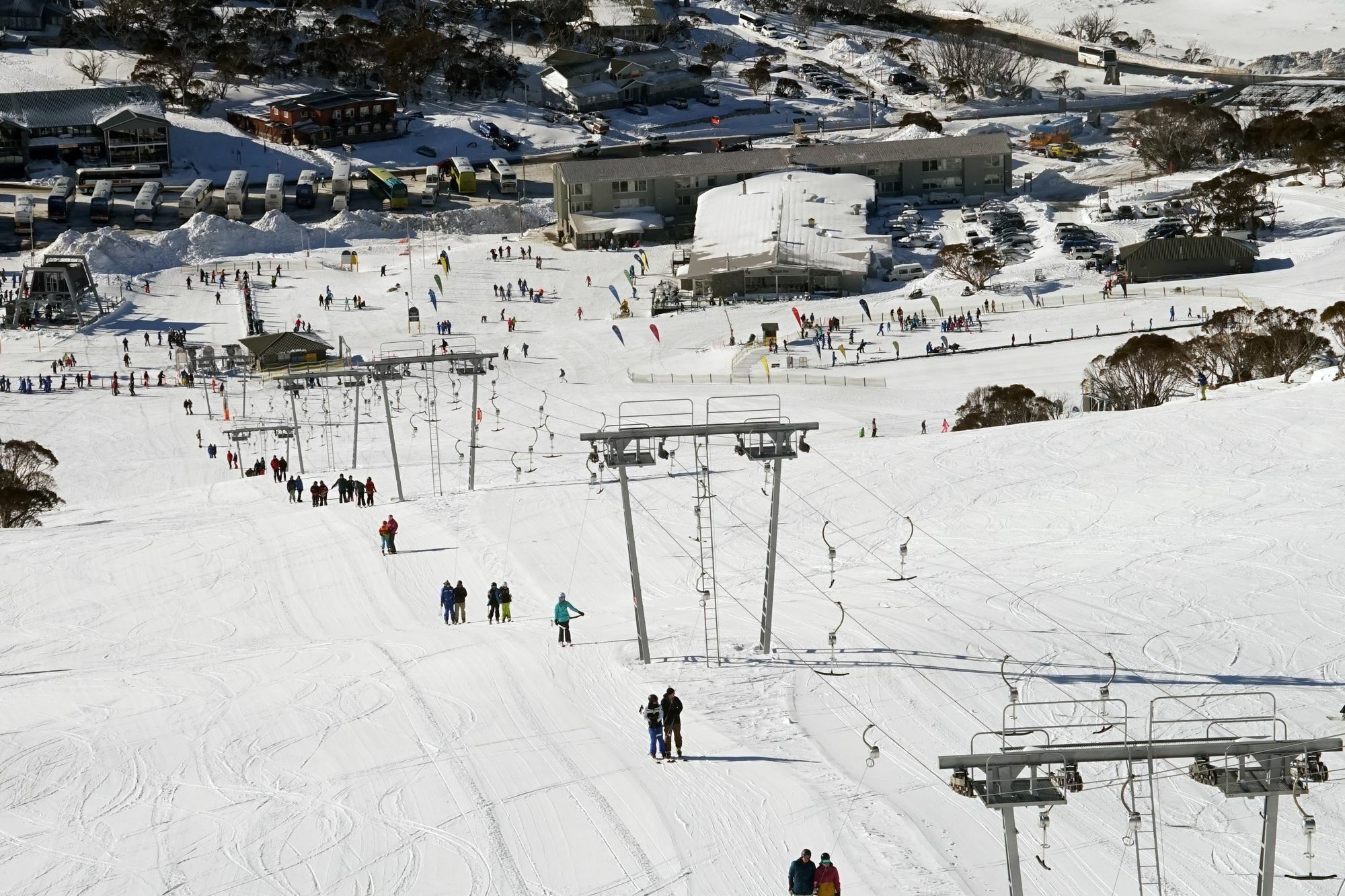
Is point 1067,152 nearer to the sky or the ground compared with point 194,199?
nearer to the sky

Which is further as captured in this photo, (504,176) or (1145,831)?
(504,176)

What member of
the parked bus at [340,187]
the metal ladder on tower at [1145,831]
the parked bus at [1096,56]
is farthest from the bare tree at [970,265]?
the parked bus at [1096,56]

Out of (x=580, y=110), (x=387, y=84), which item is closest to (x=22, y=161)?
(x=387, y=84)

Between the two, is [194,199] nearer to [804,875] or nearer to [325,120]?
[325,120]

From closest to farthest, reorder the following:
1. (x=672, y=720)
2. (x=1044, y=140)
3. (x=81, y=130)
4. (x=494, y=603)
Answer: (x=672, y=720) < (x=494, y=603) < (x=81, y=130) < (x=1044, y=140)

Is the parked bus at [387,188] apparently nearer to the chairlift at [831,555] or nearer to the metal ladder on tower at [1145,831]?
the chairlift at [831,555]

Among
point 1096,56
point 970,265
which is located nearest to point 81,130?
point 970,265

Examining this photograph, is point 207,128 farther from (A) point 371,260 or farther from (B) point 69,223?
(A) point 371,260

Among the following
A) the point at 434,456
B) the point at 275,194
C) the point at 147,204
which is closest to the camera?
the point at 434,456
